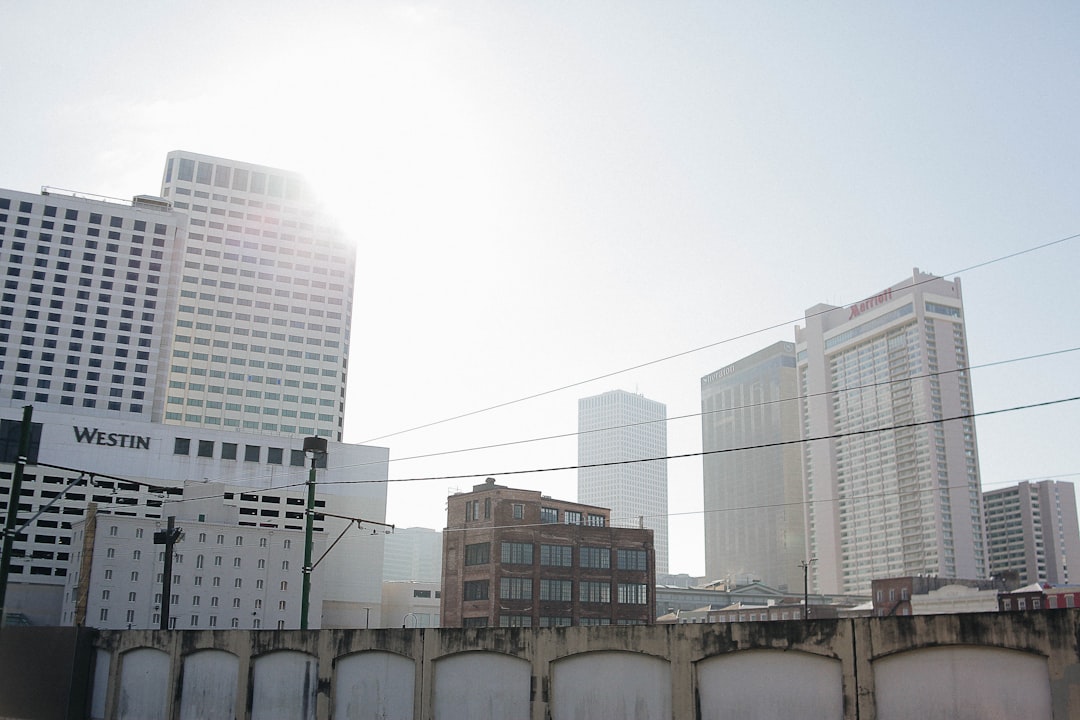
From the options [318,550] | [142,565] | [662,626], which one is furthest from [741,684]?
[318,550]

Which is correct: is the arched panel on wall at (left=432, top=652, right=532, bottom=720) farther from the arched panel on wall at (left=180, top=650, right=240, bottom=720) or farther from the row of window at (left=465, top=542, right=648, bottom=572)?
the row of window at (left=465, top=542, right=648, bottom=572)

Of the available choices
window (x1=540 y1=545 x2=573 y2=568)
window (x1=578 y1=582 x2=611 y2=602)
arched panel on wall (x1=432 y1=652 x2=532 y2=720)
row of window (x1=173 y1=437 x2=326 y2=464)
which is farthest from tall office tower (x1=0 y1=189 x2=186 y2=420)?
arched panel on wall (x1=432 y1=652 x2=532 y2=720)

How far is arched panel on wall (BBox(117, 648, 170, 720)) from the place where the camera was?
123 ft

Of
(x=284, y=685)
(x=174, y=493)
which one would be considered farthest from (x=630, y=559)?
(x=284, y=685)

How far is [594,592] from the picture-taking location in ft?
310

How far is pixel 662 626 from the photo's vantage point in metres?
25.5

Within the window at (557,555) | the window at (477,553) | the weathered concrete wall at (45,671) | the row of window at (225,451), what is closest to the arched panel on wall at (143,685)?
the weathered concrete wall at (45,671)

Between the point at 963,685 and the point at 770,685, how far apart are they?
4571mm

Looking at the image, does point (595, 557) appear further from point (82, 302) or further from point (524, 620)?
point (82, 302)

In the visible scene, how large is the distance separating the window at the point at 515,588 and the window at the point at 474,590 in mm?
1934

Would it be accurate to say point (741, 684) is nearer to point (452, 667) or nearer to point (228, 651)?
point (452, 667)

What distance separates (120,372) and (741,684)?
180 metres

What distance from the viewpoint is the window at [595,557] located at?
95.0 metres

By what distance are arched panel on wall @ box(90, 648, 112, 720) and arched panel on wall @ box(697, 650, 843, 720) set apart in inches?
1093
